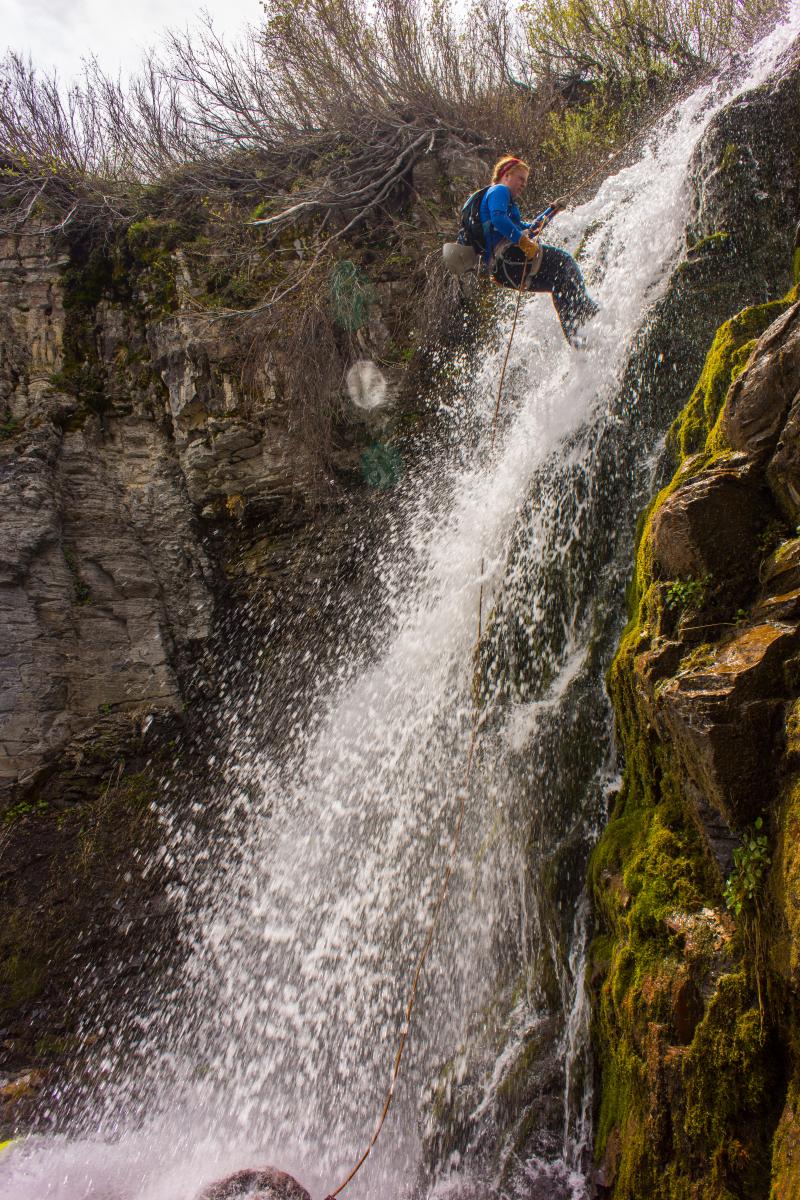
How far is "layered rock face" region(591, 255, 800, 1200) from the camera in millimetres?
2244

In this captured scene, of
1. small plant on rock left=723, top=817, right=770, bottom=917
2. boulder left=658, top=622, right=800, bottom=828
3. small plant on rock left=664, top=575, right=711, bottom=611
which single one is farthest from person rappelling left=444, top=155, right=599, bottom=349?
small plant on rock left=723, top=817, right=770, bottom=917

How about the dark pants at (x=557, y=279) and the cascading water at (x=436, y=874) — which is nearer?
the cascading water at (x=436, y=874)

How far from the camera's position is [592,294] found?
6656 mm

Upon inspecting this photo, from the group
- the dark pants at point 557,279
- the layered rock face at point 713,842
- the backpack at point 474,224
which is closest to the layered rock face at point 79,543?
the backpack at point 474,224

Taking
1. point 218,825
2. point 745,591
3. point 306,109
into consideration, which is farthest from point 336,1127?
point 306,109

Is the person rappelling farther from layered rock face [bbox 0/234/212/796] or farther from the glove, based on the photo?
layered rock face [bbox 0/234/212/796]

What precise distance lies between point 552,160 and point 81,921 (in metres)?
10.7

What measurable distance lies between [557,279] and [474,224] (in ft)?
2.86

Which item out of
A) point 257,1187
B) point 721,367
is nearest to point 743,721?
point 721,367

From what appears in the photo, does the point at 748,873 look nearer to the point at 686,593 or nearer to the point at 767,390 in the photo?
the point at 686,593

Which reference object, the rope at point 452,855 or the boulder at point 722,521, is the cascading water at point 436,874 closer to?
the rope at point 452,855

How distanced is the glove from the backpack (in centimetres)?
39

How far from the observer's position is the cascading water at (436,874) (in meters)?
3.84

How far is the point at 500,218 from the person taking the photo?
5.40 m
